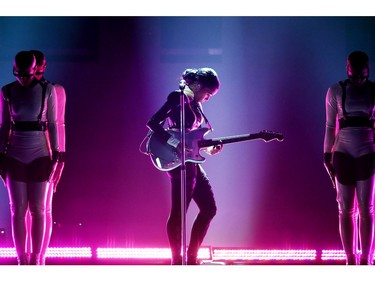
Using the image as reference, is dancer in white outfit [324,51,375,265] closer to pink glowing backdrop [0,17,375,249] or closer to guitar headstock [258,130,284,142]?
guitar headstock [258,130,284,142]

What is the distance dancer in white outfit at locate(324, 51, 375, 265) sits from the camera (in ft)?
12.5

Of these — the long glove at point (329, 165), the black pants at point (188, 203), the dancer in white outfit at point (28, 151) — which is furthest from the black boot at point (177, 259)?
the long glove at point (329, 165)

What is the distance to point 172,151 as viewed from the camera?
3.91m

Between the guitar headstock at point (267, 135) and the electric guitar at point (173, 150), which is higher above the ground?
the guitar headstock at point (267, 135)

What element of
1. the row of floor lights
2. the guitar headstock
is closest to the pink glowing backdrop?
the row of floor lights

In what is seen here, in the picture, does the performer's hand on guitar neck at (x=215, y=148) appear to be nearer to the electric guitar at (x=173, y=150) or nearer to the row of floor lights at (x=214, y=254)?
the electric guitar at (x=173, y=150)

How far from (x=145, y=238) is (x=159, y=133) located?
1.46m

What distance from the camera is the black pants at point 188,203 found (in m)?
3.83

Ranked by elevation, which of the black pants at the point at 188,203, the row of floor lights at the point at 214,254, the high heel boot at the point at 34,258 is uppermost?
the black pants at the point at 188,203

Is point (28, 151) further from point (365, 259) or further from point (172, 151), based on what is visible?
point (365, 259)

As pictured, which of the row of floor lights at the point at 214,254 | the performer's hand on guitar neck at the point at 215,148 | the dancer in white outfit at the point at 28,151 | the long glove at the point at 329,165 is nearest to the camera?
the dancer in white outfit at the point at 28,151

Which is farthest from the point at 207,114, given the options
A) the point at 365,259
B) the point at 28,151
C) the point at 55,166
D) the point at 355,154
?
the point at 365,259

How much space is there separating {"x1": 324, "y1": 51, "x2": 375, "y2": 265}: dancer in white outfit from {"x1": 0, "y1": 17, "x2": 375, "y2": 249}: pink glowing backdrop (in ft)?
3.26

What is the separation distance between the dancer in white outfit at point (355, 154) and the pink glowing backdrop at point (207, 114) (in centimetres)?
99
